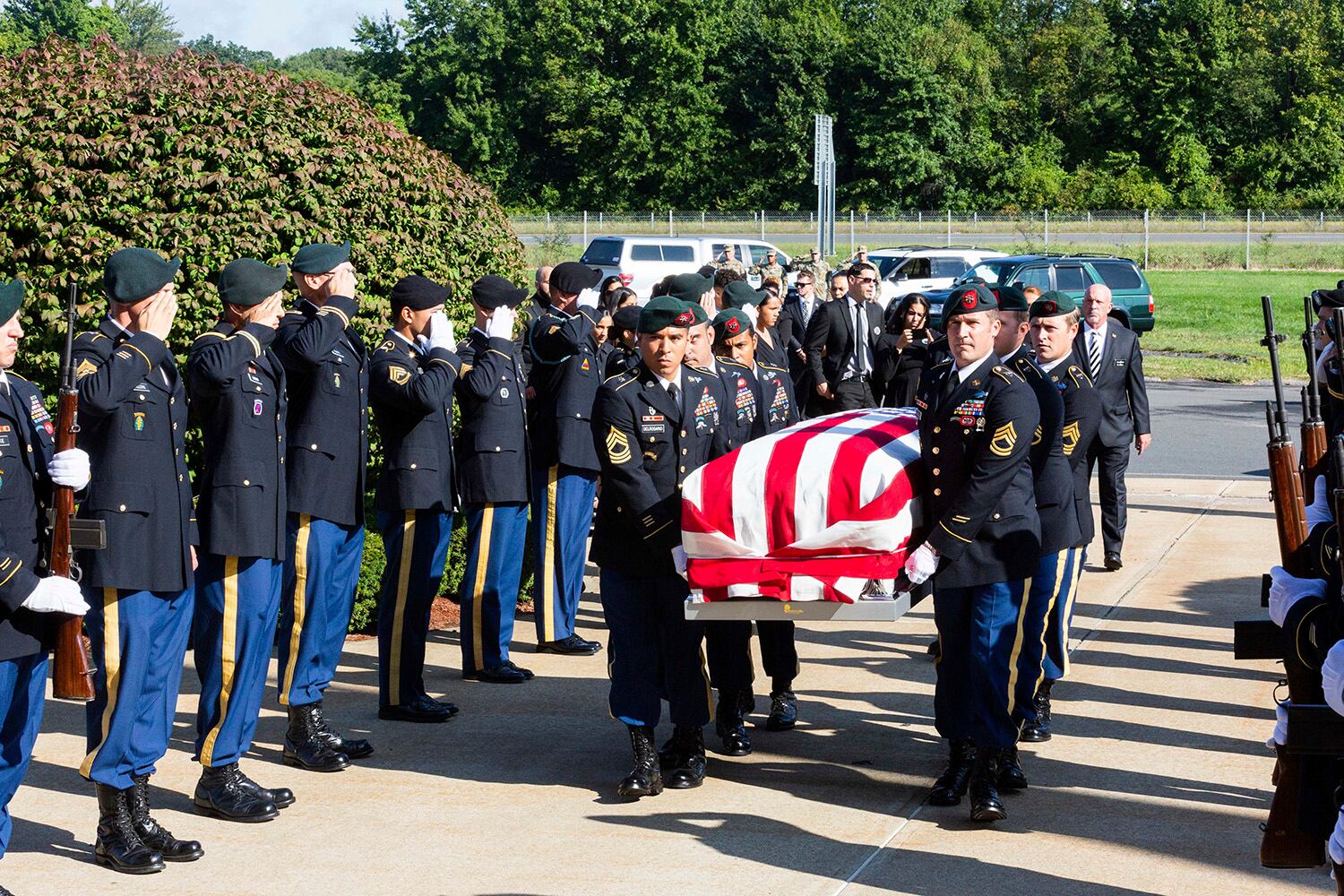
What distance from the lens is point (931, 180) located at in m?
60.2

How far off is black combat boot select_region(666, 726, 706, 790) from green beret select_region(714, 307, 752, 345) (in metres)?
1.80

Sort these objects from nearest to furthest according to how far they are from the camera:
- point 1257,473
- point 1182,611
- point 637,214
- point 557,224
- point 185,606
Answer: point 185,606
point 1182,611
point 1257,473
point 557,224
point 637,214

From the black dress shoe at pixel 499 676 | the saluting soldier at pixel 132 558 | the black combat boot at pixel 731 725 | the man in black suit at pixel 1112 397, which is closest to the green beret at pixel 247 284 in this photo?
the saluting soldier at pixel 132 558

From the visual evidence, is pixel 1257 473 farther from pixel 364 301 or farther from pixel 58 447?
pixel 58 447

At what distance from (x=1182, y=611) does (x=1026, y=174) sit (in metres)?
55.7

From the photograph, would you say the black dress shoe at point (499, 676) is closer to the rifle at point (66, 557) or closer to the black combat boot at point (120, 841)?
the black combat boot at point (120, 841)

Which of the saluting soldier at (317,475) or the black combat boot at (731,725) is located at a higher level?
the saluting soldier at (317,475)

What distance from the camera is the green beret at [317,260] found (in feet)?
20.3

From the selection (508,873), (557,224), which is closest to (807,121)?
(557,224)

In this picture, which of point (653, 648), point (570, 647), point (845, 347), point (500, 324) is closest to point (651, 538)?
point (653, 648)

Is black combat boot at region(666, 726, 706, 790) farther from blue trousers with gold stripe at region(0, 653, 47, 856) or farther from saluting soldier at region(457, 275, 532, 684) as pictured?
blue trousers with gold stripe at region(0, 653, 47, 856)

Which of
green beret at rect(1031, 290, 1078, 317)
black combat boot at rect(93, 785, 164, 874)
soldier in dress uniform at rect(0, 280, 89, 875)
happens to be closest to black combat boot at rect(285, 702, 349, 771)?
black combat boot at rect(93, 785, 164, 874)

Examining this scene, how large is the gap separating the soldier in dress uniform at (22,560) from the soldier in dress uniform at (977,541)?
2742mm

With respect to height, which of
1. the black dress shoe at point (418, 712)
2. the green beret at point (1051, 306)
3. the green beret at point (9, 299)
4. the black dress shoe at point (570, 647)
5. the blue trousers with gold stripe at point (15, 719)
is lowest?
the black dress shoe at point (570, 647)
